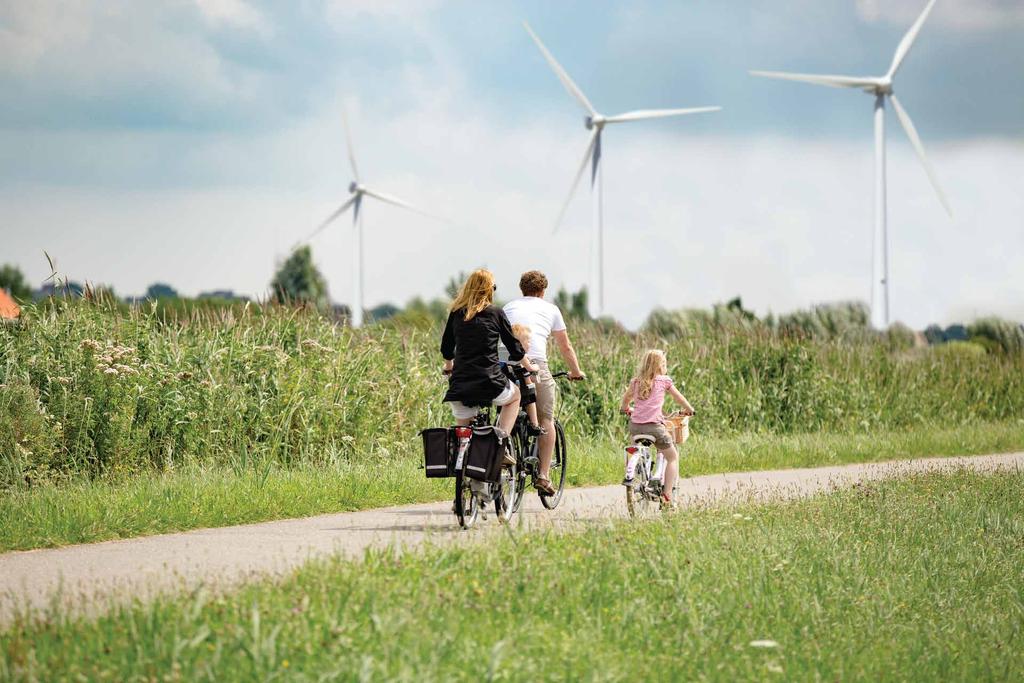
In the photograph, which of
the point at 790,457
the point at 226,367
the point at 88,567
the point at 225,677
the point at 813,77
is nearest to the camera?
the point at 225,677

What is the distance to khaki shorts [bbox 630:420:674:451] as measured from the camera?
10148 mm

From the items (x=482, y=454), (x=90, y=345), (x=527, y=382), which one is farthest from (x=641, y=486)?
(x=90, y=345)

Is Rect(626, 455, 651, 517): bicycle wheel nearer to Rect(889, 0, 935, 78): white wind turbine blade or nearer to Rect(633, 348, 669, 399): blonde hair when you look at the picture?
Rect(633, 348, 669, 399): blonde hair

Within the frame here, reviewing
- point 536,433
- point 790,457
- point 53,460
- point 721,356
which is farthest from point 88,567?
point 721,356

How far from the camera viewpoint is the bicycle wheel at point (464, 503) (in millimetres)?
9016

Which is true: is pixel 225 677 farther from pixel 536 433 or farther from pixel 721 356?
pixel 721 356

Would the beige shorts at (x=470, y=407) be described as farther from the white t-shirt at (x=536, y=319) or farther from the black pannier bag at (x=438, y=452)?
the white t-shirt at (x=536, y=319)

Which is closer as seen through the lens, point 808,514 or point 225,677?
point 225,677

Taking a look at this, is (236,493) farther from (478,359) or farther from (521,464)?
(478,359)


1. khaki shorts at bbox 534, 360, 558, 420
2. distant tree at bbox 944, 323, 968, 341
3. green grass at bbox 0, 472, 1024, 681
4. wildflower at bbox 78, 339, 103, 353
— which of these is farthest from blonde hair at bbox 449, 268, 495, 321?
distant tree at bbox 944, 323, 968, 341

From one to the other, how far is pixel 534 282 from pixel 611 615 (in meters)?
4.15

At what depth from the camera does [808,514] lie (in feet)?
33.2

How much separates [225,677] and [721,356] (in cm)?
1646

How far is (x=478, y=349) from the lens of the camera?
9.05m
